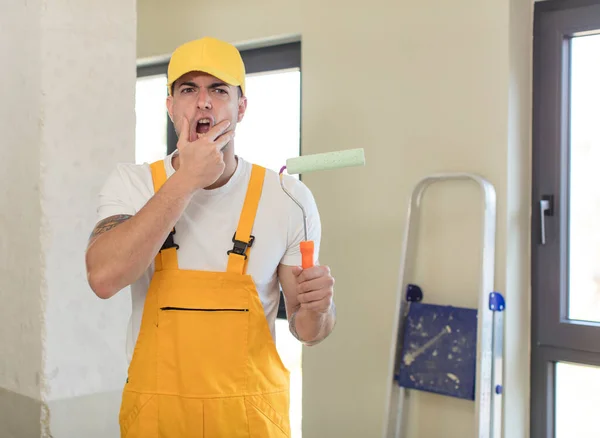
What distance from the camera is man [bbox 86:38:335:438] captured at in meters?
1.40

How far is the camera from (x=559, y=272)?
2406 millimetres

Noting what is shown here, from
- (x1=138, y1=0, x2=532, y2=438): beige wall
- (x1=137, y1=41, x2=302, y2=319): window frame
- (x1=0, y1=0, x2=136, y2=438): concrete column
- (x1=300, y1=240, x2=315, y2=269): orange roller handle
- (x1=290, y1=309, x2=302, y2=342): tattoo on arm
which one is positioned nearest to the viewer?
(x1=300, y1=240, x2=315, y2=269): orange roller handle

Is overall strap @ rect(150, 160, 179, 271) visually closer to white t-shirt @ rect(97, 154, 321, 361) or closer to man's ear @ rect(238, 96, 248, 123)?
white t-shirt @ rect(97, 154, 321, 361)

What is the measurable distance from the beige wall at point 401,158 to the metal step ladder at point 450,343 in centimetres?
6

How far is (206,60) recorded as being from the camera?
60.8 inches

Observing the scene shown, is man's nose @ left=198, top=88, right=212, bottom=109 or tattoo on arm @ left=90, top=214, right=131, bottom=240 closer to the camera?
tattoo on arm @ left=90, top=214, right=131, bottom=240

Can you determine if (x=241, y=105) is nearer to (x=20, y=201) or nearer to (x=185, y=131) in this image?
(x=185, y=131)

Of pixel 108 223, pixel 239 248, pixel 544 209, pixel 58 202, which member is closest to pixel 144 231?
pixel 108 223

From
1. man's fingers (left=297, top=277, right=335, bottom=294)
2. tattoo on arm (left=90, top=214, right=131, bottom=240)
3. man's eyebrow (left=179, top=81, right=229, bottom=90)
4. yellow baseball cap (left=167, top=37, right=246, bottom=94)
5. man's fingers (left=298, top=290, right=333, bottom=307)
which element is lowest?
man's fingers (left=298, top=290, right=333, bottom=307)

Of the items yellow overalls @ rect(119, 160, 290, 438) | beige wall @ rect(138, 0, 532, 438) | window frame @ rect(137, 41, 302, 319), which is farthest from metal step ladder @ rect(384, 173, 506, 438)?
yellow overalls @ rect(119, 160, 290, 438)

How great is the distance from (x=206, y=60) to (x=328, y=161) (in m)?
0.38

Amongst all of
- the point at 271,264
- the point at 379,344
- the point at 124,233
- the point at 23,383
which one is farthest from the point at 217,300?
the point at 379,344

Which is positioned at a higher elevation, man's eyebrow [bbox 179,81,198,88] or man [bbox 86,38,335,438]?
man's eyebrow [bbox 179,81,198,88]

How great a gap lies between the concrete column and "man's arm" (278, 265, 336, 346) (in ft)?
2.92
